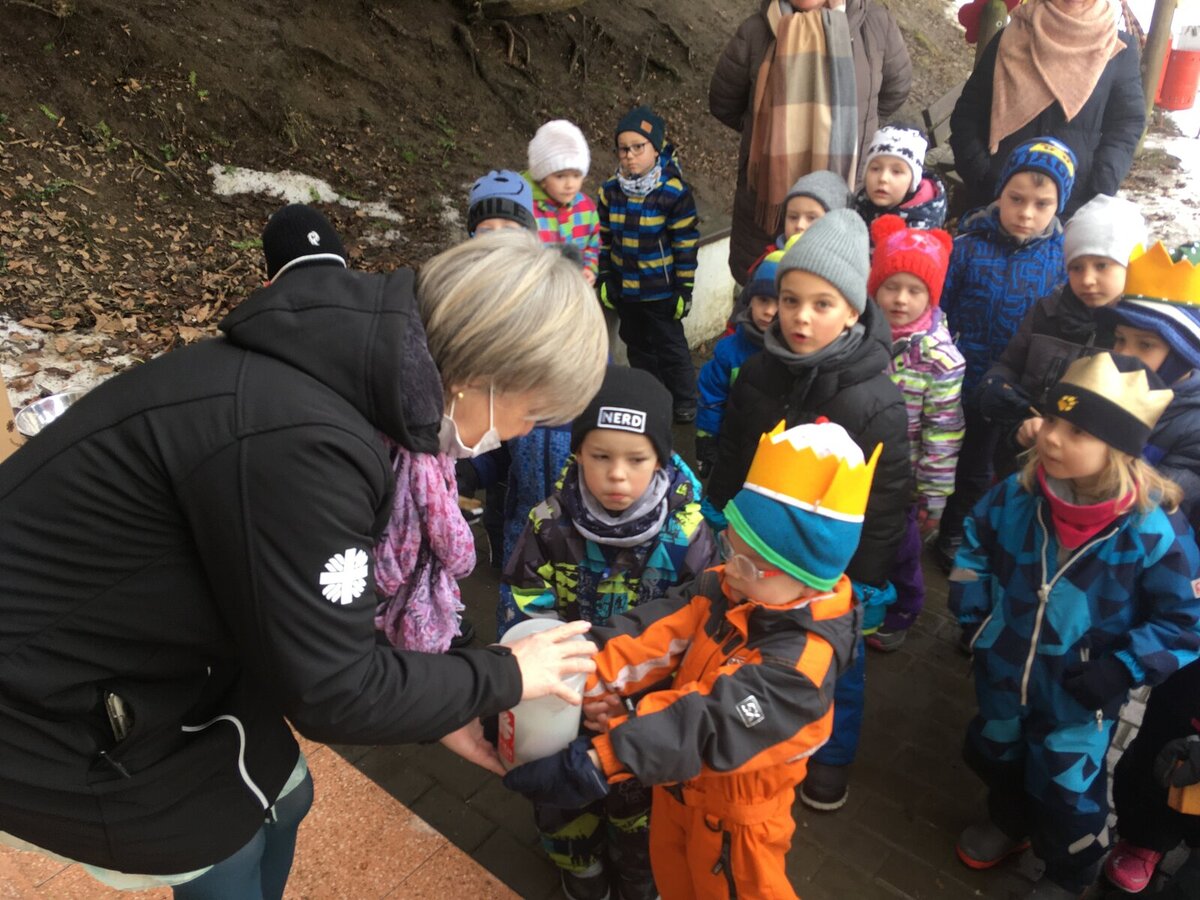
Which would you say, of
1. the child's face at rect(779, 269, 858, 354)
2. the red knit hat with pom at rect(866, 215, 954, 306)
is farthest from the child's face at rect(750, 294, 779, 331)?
the child's face at rect(779, 269, 858, 354)

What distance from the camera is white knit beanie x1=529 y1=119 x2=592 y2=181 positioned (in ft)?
16.5

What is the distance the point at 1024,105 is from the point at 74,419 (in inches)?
186

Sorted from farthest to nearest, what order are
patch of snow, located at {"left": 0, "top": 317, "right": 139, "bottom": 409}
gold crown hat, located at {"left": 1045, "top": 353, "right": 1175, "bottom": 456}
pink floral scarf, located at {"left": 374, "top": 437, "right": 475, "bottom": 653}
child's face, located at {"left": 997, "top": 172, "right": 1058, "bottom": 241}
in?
1. patch of snow, located at {"left": 0, "top": 317, "right": 139, "bottom": 409}
2. child's face, located at {"left": 997, "top": 172, "right": 1058, "bottom": 241}
3. gold crown hat, located at {"left": 1045, "top": 353, "right": 1175, "bottom": 456}
4. pink floral scarf, located at {"left": 374, "top": 437, "right": 475, "bottom": 653}

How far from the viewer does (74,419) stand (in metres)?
1.44

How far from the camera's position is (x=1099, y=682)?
250 cm

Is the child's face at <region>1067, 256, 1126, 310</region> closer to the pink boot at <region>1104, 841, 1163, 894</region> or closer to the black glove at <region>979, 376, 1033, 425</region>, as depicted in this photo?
the black glove at <region>979, 376, 1033, 425</region>

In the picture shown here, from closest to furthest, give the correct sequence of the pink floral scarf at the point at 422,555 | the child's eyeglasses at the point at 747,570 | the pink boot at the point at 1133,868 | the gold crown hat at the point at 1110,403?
1. the pink floral scarf at the point at 422,555
2. the child's eyeglasses at the point at 747,570
3. the gold crown hat at the point at 1110,403
4. the pink boot at the point at 1133,868

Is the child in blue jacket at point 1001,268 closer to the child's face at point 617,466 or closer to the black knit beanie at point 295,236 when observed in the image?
the child's face at point 617,466

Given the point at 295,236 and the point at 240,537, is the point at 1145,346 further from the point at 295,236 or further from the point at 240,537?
the point at 295,236

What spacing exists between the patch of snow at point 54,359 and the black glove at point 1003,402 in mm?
4451

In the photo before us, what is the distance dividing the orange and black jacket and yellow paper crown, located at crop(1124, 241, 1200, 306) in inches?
75.6

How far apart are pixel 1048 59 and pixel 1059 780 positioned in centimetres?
359

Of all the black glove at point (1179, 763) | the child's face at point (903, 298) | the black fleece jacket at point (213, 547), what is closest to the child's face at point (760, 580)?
the black fleece jacket at point (213, 547)

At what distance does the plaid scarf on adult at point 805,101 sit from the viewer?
15.4ft
